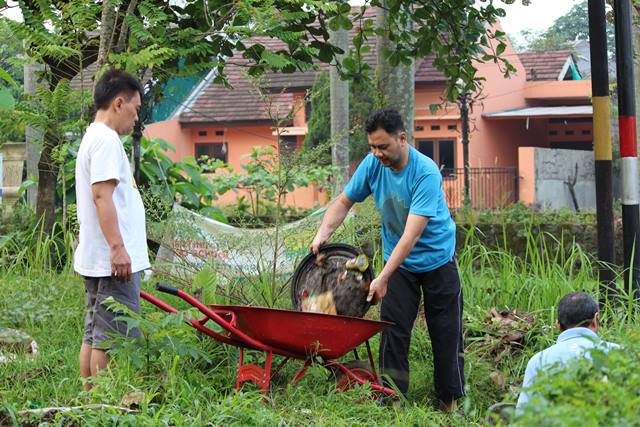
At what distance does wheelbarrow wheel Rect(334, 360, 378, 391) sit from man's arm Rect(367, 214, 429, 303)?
1.72 ft

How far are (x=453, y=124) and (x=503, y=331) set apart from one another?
2215cm

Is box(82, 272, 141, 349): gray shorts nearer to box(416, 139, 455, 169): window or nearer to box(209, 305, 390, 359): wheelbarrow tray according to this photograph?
box(209, 305, 390, 359): wheelbarrow tray

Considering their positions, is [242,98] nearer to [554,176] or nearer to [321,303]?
[554,176]

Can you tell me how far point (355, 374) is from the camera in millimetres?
5941

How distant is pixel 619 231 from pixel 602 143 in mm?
4732

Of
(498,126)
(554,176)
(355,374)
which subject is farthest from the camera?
(498,126)

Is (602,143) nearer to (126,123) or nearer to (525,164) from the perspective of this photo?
A: (126,123)

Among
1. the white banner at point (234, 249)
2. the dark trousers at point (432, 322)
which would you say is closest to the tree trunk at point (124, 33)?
the white banner at point (234, 249)

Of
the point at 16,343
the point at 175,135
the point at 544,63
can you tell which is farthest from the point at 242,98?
the point at 16,343

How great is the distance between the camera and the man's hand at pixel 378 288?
5516 millimetres

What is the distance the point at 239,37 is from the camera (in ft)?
24.3

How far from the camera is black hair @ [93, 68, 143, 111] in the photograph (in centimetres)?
541

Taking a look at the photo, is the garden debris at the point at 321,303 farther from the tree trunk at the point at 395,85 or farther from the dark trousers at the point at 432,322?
the tree trunk at the point at 395,85

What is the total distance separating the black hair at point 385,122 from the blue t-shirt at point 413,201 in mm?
245
